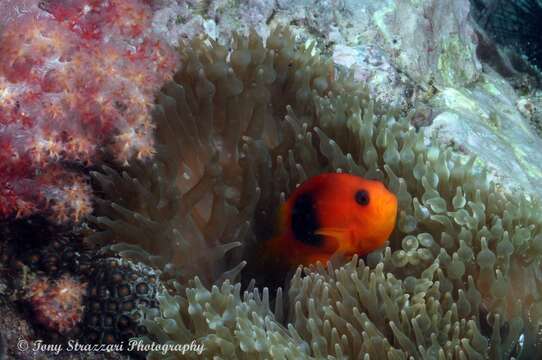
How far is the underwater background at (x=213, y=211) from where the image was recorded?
2.00m

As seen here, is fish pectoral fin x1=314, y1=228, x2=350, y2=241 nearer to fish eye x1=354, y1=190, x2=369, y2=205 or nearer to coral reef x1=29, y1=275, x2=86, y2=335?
fish eye x1=354, y1=190, x2=369, y2=205

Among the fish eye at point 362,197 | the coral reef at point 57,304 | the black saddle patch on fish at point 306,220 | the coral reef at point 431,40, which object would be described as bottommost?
the coral reef at point 57,304

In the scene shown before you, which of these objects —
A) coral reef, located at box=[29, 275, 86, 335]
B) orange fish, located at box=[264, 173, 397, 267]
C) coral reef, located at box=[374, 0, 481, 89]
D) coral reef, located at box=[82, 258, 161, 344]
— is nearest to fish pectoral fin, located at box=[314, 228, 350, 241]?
orange fish, located at box=[264, 173, 397, 267]

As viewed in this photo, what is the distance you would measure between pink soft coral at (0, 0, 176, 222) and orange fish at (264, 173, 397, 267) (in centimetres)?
69

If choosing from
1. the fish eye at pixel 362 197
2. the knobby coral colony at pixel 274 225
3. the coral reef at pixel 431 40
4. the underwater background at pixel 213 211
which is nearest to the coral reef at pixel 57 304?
the underwater background at pixel 213 211

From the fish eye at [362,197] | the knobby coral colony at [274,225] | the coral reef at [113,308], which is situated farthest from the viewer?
the fish eye at [362,197]

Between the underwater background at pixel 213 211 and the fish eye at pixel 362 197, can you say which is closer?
the underwater background at pixel 213 211

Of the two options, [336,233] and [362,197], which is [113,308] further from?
[362,197]

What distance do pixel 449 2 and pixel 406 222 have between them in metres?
2.51

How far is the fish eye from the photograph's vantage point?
2219 millimetres

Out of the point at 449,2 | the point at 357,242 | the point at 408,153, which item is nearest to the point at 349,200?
the point at 357,242

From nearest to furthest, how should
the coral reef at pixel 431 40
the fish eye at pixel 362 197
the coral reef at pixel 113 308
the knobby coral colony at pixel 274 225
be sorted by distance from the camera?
the knobby coral colony at pixel 274 225 → the coral reef at pixel 113 308 → the fish eye at pixel 362 197 → the coral reef at pixel 431 40

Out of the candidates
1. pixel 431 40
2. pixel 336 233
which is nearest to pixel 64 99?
pixel 336 233

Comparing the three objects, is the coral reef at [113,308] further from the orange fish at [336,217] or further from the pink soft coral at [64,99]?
the orange fish at [336,217]
